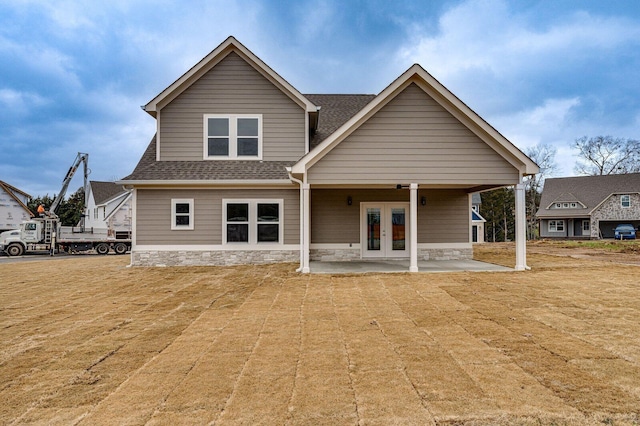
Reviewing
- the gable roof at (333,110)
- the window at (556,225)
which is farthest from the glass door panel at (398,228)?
the window at (556,225)

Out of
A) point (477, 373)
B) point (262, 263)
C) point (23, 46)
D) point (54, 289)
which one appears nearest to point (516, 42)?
point (262, 263)

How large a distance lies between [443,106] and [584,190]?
36.7 metres

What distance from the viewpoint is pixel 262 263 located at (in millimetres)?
12266

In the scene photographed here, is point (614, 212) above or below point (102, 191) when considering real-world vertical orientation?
below

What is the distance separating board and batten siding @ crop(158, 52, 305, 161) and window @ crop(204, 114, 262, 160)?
18 centimetres

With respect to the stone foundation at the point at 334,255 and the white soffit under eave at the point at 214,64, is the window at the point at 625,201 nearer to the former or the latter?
the stone foundation at the point at 334,255

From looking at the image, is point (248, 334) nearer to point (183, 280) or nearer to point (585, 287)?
point (183, 280)

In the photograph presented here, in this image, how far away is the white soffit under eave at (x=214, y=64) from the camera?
40.3 ft

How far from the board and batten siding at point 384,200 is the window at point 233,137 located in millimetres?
2787

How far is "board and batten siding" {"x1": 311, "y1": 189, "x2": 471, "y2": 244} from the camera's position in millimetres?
13000

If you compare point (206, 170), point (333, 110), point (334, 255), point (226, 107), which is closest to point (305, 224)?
point (334, 255)

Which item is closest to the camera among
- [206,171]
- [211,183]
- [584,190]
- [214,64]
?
[211,183]

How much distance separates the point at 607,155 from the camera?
45.3 m

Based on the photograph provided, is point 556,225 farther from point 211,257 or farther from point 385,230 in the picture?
point 211,257
